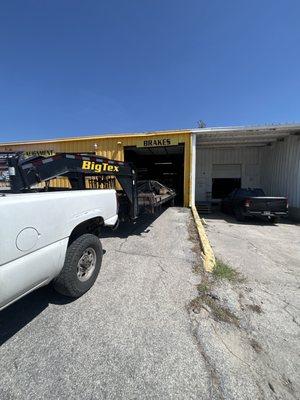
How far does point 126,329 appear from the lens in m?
2.68

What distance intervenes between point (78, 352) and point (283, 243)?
23.4 ft

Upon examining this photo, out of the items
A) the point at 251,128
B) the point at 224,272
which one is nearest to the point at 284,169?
the point at 251,128

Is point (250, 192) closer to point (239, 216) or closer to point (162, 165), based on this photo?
point (239, 216)

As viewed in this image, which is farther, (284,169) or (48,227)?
(284,169)

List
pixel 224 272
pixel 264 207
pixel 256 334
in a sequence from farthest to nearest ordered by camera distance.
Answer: pixel 264 207 < pixel 224 272 < pixel 256 334

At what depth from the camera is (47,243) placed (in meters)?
2.41

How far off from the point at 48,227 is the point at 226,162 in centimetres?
1776

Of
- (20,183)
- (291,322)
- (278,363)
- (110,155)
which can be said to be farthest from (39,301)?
(110,155)

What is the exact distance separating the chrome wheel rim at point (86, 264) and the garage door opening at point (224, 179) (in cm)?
1654

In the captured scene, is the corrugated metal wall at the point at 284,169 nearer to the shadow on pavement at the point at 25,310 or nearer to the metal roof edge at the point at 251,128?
the metal roof edge at the point at 251,128

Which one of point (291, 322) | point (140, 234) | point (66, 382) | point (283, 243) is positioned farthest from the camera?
point (283, 243)

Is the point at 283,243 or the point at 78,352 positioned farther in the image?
the point at 283,243

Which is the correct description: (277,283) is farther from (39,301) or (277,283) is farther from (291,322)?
(39,301)

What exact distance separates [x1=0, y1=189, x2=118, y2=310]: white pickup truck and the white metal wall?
15.9m
